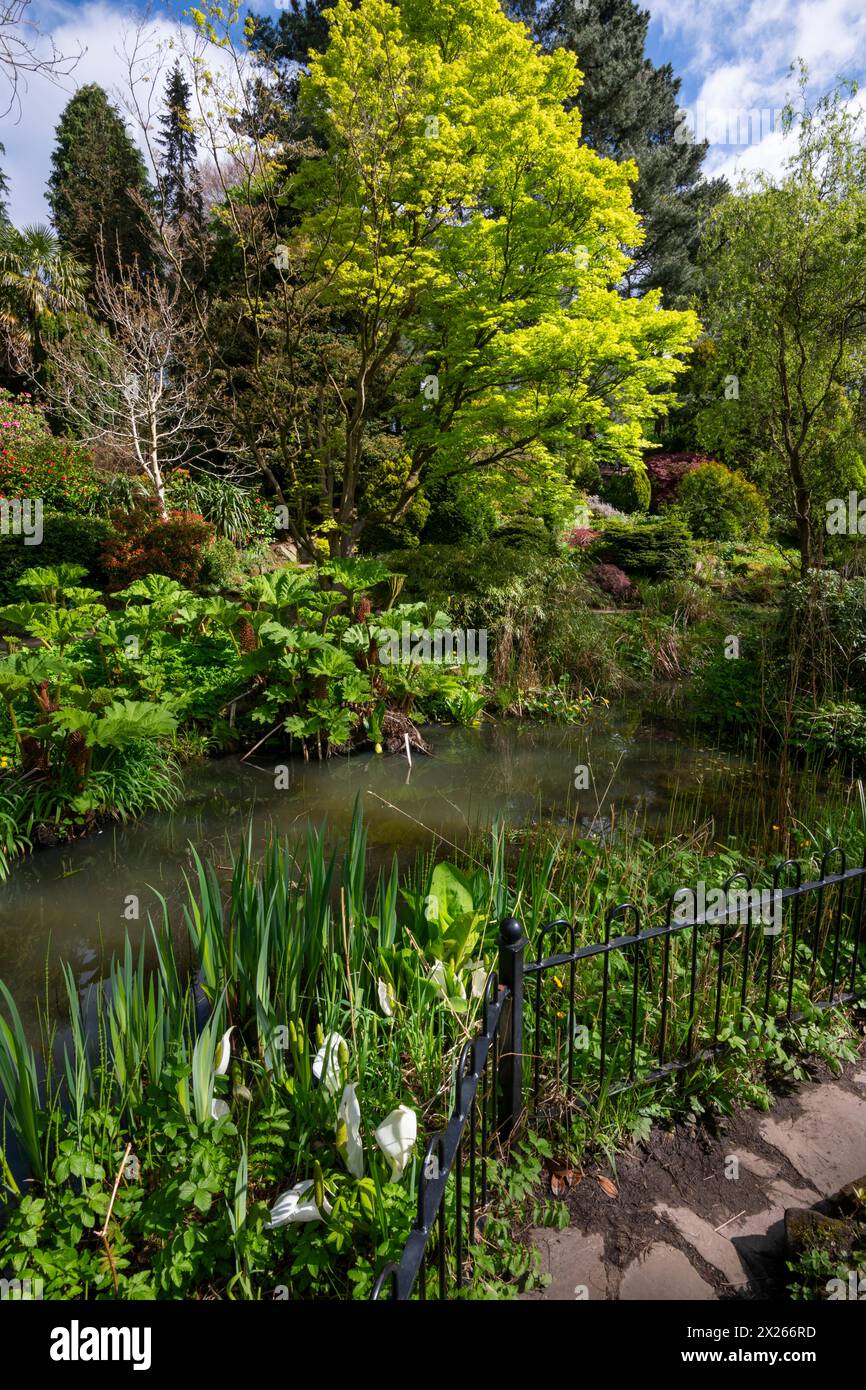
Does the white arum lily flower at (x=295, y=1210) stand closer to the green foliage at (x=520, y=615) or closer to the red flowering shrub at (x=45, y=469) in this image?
the green foliage at (x=520, y=615)

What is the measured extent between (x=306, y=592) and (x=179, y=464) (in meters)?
9.65

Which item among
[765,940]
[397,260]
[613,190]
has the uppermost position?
[613,190]

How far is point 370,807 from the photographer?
5.80 m

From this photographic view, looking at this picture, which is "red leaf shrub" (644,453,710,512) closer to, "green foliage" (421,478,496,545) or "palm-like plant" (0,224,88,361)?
"green foliage" (421,478,496,545)

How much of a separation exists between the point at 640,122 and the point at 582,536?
17.1m

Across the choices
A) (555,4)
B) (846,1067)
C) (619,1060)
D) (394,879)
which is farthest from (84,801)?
(555,4)

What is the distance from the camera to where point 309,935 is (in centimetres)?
275

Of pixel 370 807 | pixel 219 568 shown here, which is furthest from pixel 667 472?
pixel 370 807

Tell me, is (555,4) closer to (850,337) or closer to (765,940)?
(850,337)

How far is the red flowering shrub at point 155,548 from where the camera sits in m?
10.3

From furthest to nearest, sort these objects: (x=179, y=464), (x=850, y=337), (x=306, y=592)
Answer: (x=179, y=464)
(x=850, y=337)
(x=306, y=592)

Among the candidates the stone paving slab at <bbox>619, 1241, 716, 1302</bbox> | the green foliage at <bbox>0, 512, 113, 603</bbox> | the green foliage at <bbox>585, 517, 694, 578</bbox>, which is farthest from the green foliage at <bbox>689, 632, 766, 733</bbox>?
the green foliage at <bbox>0, 512, 113, 603</bbox>
